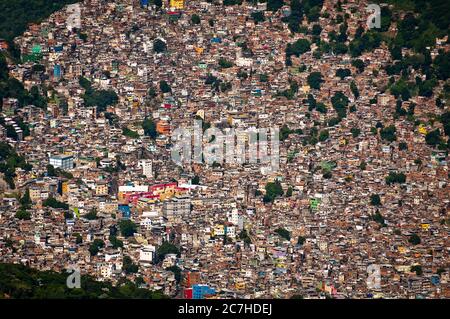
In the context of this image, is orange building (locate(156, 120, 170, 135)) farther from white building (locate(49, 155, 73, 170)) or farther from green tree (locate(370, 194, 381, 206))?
green tree (locate(370, 194, 381, 206))

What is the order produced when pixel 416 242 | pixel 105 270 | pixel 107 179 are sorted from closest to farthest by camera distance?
pixel 105 270 → pixel 416 242 → pixel 107 179

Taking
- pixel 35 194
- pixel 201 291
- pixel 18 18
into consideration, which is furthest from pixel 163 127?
pixel 201 291

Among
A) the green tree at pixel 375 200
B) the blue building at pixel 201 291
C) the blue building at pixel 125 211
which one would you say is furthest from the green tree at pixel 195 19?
the blue building at pixel 201 291

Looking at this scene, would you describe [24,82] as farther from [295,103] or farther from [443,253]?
[443,253]

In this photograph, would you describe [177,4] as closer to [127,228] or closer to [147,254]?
[127,228]

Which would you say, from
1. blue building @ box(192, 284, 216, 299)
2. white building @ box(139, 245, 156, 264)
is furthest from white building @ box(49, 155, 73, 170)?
blue building @ box(192, 284, 216, 299)
